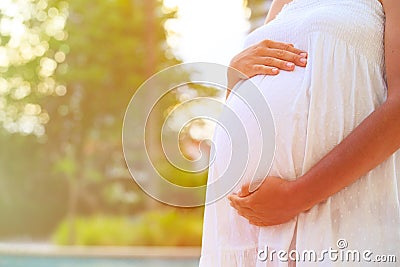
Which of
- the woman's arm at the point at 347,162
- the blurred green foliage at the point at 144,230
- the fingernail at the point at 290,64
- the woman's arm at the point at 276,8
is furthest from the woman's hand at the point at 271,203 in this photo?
the blurred green foliage at the point at 144,230

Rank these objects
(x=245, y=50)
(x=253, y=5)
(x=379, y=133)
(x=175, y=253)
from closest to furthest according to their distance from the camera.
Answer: (x=379, y=133) → (x=245, y=50) → (x=253, y=5) → (x=175, y=253)

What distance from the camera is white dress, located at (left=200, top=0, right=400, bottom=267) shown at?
719mm

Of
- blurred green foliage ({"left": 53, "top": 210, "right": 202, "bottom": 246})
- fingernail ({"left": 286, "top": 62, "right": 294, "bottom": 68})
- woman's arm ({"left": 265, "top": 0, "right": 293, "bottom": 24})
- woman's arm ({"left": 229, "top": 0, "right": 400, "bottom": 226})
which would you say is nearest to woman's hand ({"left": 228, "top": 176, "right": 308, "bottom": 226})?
woman's arm ({"left": 229, "top": 0, "right": 400, "bottom": 226})

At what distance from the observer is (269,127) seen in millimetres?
792

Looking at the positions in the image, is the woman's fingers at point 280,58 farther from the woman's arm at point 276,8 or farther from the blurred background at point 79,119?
the blurred background at point 79,119

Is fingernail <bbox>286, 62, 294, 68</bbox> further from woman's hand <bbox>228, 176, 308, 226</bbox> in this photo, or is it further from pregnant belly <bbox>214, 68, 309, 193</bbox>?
woman's hand <bbox>228, 176, 308, 226</bbox>

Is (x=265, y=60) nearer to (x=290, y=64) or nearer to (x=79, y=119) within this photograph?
(x=290, y=64)

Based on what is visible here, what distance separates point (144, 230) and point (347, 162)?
5849mm

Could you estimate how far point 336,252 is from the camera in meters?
0.71

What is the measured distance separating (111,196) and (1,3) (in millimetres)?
2140

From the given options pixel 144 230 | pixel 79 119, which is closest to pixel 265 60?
pixel 144 230

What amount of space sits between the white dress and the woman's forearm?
0.02 m

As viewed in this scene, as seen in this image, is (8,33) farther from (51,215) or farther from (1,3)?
(51,215)

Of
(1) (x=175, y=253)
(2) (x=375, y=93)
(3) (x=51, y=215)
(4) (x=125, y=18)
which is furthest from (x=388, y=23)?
(3) (x=51, y=215)
